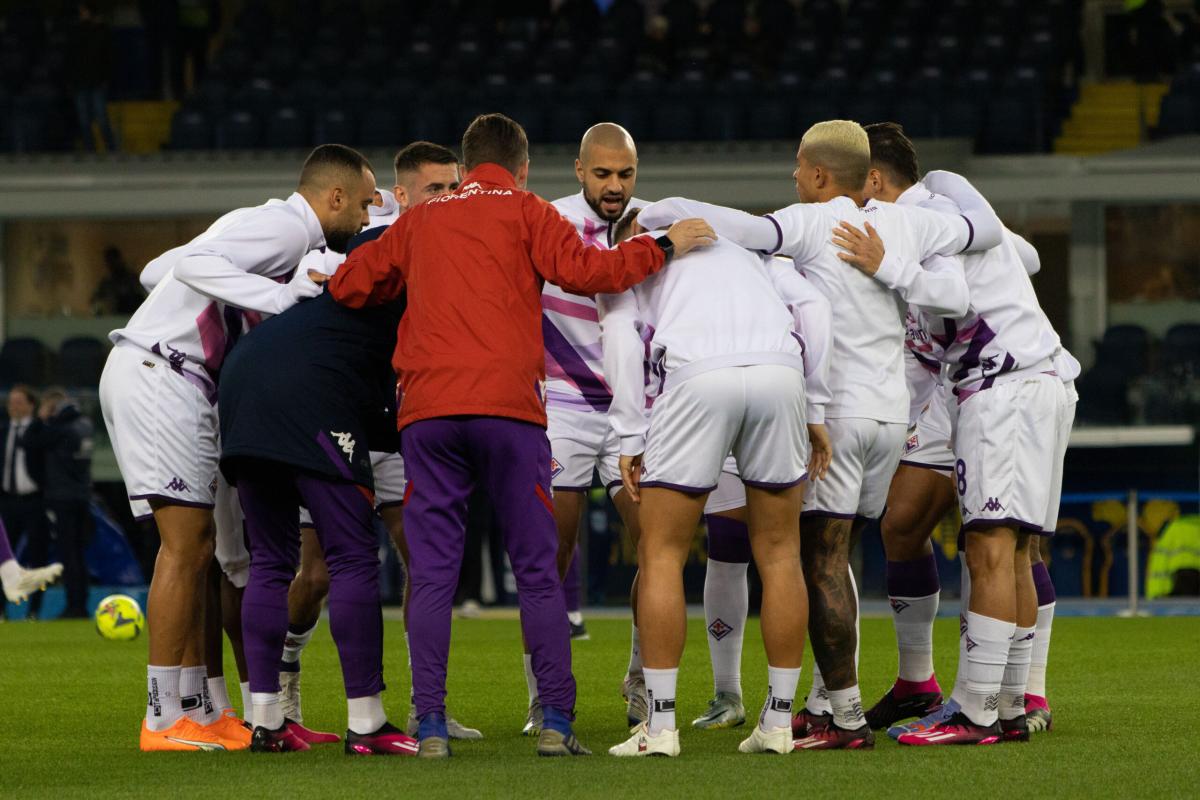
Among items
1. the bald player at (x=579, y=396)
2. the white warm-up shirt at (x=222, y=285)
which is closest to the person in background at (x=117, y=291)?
the bald player at (x=579, y=396)

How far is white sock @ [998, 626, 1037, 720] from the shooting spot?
6188mm

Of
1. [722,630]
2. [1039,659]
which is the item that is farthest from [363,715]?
[1039,659]

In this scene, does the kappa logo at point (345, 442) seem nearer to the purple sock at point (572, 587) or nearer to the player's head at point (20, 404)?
the purple sock at point (572, 587)

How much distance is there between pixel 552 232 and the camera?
5.66 meters

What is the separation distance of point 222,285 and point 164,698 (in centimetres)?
145

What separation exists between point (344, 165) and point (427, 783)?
7.68ft

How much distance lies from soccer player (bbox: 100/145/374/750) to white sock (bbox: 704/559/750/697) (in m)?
1.79

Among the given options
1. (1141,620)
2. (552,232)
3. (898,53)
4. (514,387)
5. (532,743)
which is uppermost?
(898,53)

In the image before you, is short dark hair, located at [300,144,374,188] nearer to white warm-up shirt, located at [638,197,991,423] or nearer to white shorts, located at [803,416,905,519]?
white warm-up shirt, located at [638,197,991,423]

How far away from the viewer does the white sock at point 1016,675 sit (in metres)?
6.19

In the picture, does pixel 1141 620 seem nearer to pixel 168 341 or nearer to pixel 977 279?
pixel 977 279

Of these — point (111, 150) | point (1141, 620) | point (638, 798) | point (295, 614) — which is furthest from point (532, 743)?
point (111, 150)

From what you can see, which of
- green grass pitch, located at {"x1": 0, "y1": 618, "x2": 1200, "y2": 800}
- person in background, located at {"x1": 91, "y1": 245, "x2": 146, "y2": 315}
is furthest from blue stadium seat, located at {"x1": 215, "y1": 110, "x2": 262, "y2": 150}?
green grass pitch, located at {"x1": 0, "y1": 618, "x2": 1200, "y2": 800}

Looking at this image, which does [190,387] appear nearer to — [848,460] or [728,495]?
[728,495]
